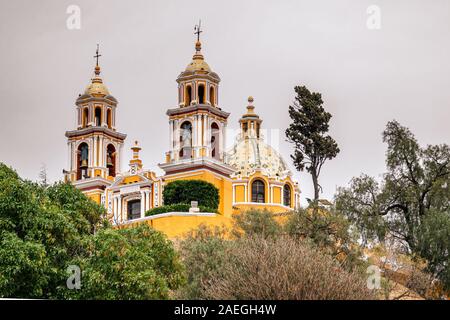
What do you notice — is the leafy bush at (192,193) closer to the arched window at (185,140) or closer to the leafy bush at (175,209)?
the leafy bush at (175,209)

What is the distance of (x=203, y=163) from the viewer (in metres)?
55.4

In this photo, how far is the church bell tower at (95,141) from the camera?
59.8 metres

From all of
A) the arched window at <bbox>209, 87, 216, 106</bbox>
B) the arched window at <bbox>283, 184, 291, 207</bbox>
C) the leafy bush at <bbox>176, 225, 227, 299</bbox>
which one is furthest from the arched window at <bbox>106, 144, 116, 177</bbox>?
the leafy bush at <bbox>176, 225, 227, 299</bbox>

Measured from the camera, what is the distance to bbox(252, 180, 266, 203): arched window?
62.8 meters

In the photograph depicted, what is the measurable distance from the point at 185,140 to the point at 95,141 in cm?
519

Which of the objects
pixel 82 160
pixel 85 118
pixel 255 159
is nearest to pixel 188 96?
pixel 85 118

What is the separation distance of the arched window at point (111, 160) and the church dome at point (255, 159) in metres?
6.42

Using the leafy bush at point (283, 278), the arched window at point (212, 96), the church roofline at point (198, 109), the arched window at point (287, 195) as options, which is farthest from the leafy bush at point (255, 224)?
the arched window at point (287, 195)

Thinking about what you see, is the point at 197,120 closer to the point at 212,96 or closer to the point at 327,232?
the point at 212,96

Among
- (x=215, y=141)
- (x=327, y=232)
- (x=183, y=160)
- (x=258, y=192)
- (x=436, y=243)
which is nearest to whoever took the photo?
(x=327, y=232)

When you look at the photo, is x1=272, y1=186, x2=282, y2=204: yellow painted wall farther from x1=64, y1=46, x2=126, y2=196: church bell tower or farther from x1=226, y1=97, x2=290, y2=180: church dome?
x1=64, y1=46, x2=126, y2=196: church bell tower

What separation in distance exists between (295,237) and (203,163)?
1543 centimetres

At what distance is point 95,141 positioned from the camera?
60.0 m
